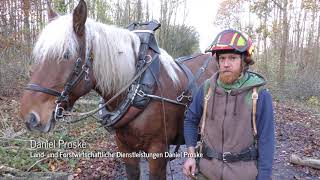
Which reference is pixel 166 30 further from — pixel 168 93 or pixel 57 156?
pixel 168 93

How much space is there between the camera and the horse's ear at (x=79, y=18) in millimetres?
2328

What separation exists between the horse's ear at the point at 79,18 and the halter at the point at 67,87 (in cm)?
22

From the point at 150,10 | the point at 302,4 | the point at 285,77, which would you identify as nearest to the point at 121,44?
the point at 150,10

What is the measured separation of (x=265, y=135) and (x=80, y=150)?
13.4 ft

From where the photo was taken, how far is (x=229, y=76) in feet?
7.32

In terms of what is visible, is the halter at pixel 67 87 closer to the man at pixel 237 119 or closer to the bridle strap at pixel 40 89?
the bridle strap at pixel 40 89

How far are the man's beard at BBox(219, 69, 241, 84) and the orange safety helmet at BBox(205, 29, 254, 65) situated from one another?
0.12m

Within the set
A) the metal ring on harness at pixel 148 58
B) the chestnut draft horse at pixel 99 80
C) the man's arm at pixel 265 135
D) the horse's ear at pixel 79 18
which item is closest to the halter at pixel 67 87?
the chestnut draft horse at pixel 99 80

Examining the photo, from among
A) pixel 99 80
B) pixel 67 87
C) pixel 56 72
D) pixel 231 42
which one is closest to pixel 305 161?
pixel 231 42

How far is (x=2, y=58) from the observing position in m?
8.95

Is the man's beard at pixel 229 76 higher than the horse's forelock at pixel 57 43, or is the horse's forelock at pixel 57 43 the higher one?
the horse's forelock at pixel 57 43

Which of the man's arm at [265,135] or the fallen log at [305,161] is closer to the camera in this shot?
the man's arm at [265,135]

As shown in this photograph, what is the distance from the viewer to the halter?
224cm

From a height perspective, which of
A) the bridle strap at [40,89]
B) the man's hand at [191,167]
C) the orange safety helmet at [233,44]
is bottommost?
the man's hand at [191,167]
